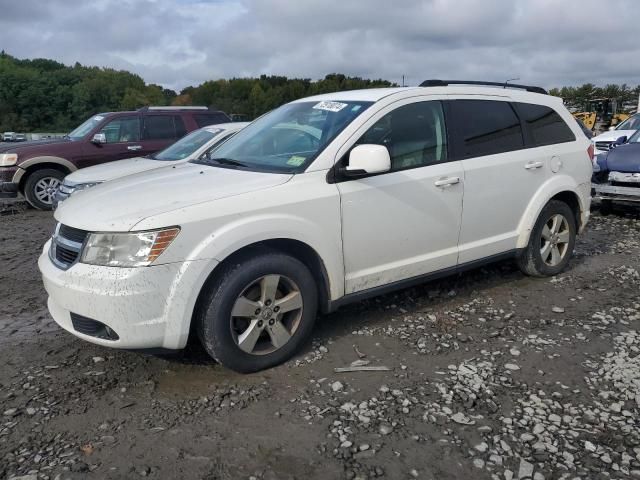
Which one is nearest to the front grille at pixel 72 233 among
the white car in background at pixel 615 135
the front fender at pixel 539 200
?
the front fender at pixel 539 200

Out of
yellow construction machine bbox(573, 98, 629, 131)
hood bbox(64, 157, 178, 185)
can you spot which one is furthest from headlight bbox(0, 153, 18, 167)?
yellow construction machine bbox(573, 98, 629, 131)

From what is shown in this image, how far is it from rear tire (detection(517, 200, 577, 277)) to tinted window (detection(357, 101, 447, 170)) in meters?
1.44

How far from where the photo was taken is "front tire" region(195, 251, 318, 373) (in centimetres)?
329

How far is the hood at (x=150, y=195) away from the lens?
318 centimetres

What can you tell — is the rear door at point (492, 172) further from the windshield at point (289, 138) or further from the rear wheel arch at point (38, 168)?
the rear wheel arch at point (38, 168)

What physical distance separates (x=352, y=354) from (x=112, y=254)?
1.71 meters

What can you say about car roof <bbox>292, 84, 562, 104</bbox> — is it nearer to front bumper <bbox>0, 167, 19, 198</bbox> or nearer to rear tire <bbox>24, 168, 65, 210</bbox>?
rear tire <bbox>24, 168, 65, 210</bbox>

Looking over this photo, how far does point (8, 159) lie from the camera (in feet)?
32.2

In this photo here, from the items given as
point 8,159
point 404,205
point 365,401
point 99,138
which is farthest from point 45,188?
point 365,401

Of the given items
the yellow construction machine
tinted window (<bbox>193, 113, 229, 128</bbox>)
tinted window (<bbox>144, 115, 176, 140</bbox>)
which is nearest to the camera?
tinted window (<bbox>144, 115, 176, 140</bbox>)

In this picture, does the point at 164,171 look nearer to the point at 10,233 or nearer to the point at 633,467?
the point at 633,467

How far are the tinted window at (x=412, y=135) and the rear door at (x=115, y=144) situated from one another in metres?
7.39

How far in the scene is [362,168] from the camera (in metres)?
3.61

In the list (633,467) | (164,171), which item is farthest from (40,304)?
(633,467)
